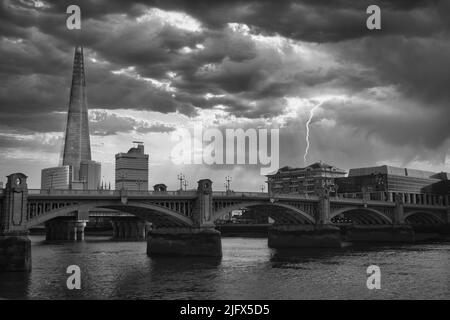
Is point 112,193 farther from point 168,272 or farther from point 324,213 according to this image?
point 324,213

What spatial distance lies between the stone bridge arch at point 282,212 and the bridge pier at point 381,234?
115ft

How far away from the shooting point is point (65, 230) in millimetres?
185875

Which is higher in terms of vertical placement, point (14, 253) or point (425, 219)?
point (425, 219)

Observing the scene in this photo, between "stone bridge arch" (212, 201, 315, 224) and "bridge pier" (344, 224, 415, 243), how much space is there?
35.0 m

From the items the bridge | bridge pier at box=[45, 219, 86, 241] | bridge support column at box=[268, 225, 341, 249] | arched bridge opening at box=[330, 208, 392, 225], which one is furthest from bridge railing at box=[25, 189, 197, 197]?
bridge pier at box=[45, 219, 86, 241]

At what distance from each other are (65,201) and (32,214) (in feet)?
16.7

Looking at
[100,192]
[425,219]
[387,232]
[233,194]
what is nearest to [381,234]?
[387,232]

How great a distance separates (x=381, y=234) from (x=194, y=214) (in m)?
74.9

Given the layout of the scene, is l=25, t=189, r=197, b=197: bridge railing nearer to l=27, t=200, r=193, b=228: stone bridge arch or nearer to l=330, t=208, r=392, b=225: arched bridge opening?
l=27, t=200, r=193, b=228: stone bridge arch

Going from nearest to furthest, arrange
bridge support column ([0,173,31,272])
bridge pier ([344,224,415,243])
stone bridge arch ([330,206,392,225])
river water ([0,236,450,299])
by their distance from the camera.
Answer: river water ([0,236,450,299]) < bridge support column ([0,173,31,272]) < stone bridge arch ([330,206,392,225]) < bridge pier ([344,224,415,243])

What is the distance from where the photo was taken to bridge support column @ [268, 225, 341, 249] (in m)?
116

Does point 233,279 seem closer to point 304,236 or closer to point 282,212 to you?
point 282,212

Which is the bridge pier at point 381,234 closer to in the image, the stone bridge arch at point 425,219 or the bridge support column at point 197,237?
the stone bridge arch at point 425,219
